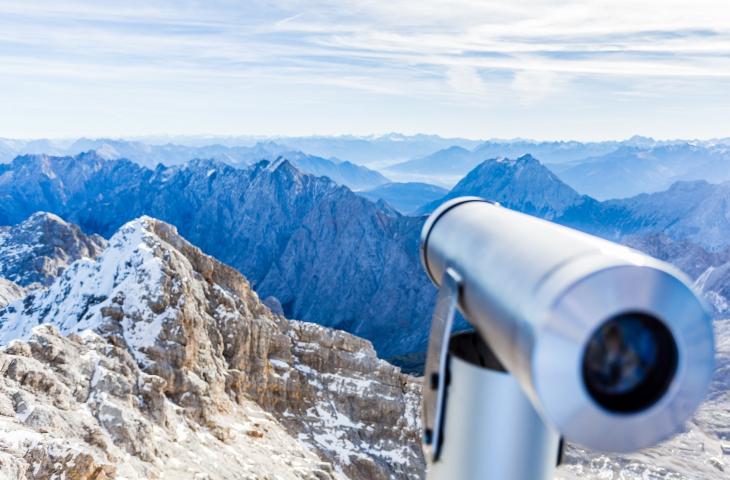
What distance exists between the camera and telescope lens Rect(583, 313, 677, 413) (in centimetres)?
416

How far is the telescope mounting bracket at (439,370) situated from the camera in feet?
18.6

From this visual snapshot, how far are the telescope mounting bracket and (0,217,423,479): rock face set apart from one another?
33656 mm

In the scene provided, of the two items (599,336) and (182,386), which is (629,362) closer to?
(599,336)

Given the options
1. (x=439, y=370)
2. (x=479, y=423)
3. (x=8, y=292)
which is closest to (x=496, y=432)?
(x=479, y=423)

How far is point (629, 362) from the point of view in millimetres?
4199

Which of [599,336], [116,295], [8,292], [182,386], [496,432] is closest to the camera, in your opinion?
[599,336]

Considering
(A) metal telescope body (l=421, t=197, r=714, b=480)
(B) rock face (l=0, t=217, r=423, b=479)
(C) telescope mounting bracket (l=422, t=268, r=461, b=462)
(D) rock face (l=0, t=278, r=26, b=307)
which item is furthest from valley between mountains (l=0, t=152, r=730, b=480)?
(D) rock face (l=0, t=278, r=26, b=307)

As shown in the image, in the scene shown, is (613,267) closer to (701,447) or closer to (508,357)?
(508,357)

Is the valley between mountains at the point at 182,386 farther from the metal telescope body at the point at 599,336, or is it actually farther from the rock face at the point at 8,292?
the rock face at the point at 8,292

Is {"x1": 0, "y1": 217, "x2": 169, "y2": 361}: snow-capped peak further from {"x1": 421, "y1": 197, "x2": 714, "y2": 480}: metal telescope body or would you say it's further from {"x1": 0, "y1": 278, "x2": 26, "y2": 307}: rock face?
{"x1": 0, "y1": 278, "x2": 26, "y2": 307}: rock face

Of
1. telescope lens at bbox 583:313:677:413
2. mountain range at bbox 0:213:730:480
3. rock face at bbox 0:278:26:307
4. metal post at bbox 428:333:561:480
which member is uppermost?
telescope lens at bbox 583:313:677:413

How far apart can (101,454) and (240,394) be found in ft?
130

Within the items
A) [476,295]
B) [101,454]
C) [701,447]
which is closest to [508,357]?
[476,295]

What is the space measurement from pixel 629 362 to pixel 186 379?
6815 centimetres
